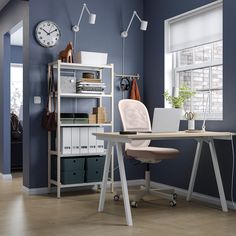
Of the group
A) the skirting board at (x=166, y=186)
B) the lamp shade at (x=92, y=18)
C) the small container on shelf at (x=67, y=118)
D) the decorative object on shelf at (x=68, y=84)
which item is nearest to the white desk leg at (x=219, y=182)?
the skirting board at (x=166, y=186)

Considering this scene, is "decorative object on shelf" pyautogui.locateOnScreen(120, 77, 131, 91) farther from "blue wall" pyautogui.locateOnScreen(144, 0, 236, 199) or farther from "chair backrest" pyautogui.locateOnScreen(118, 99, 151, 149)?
"chair backrest" pyautogui.locateOnScreen(118, 99, 151, 149)

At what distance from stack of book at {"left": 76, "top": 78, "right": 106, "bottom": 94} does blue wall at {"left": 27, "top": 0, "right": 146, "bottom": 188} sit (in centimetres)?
47

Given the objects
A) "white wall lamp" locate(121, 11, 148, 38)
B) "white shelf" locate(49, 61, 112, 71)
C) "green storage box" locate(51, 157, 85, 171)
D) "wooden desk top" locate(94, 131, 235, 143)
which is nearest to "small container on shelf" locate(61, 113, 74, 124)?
"green storage box" locate(51, 157, 85, 171)

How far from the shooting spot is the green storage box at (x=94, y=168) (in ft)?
16.1

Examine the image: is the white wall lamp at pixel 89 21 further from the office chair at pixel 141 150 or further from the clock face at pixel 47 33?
the office chair at pixel 141 150

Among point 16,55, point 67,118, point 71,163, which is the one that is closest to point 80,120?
point 67,118

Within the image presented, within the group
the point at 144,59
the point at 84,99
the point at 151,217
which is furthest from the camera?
the point at 144,59

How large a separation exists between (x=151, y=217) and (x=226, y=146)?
1.14 metres

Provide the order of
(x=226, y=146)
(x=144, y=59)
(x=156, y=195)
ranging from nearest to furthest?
(x=226, y=146) → (x=156, y=195) → (x=144, y=59)

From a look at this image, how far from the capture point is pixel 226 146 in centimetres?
423

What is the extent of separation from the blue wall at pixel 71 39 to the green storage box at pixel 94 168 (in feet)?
1.82

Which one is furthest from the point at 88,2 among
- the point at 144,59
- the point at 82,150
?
the point at 82,150

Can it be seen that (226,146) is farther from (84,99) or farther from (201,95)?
(84,99)

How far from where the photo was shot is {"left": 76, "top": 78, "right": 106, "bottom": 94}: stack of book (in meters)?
4.87
